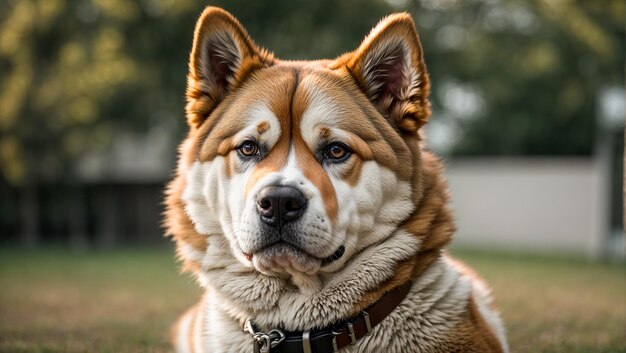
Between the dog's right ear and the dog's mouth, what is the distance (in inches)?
40.1

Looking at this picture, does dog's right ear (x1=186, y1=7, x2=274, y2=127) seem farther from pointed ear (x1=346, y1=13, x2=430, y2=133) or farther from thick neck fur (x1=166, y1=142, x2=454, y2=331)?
thick neck fur (x1=166, y1=142, x2=454, y2=331)

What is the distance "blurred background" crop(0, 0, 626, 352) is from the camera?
13.5 m

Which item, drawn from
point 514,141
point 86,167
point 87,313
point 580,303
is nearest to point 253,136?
point 87,313

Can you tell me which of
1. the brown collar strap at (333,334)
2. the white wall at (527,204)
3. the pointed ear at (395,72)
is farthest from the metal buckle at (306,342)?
the white wall at (527,204)

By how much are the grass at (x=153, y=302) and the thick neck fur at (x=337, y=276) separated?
1.75m

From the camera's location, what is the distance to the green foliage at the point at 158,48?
17.1m

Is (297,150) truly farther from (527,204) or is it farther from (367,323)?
(527,204)

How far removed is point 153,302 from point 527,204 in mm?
16061

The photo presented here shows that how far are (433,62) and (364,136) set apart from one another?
56.9ft

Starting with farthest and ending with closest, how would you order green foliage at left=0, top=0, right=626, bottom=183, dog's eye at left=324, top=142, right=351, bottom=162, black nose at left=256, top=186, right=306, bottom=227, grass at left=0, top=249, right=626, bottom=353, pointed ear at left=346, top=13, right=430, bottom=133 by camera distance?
1. green foliage at left=0, top=0, right=626, bottom=183
2. grass at left=0, top=249, right=626, bottom=353
3. pointed ear at left=346, top=13, right=430, bottom=133
4. dog's eye at left=324, top=142, right=351, bottom=162
5. black nose at left=256, top=186, right=306, bottom=227

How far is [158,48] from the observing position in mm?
17562

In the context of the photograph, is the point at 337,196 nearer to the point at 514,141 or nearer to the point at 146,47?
the point at 146,47

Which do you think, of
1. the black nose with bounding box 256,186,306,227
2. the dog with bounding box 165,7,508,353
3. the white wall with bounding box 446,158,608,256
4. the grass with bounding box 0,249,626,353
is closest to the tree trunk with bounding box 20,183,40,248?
the grass with bounding box 0,249,626,353

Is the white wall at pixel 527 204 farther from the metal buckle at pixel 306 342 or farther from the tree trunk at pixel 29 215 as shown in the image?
the metal buckle at pixel 306 342
